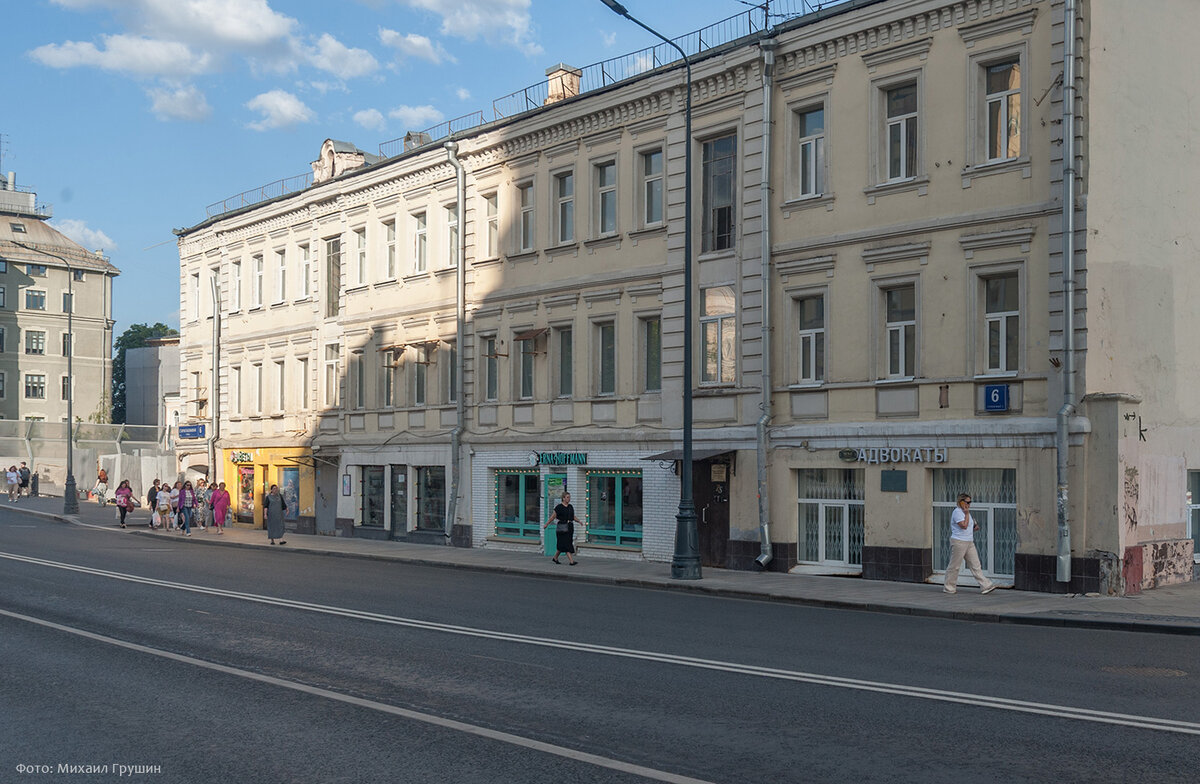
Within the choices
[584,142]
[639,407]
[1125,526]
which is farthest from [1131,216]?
[584,142]

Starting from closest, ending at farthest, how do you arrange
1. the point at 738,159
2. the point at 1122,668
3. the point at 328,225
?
the point at 1122,668
the point at 738,159
the point at 328,225

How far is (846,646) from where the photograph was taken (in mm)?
13609

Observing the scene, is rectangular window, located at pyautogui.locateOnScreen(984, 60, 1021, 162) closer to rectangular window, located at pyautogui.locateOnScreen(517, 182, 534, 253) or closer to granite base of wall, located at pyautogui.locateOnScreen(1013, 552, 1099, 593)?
granite base of wall, located at pyautogui.locateOnScreen(1013, 552, 1099, 593)

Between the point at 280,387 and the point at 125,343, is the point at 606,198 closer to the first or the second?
the point at 280,387

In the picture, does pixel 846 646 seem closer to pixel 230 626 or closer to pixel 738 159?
pixel 230 626

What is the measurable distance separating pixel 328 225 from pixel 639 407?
1611 cm

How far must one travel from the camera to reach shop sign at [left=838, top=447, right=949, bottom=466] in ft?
70.9

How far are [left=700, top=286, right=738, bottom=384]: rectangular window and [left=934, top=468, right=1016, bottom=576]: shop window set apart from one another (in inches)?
221

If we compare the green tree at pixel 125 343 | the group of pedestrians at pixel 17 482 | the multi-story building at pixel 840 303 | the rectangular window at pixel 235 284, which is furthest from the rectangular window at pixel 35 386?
the multi-story building at pixel 840 303

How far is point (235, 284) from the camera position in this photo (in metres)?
45.0

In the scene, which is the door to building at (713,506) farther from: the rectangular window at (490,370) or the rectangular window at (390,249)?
the rectangular window at (390,249)

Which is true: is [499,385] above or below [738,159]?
below

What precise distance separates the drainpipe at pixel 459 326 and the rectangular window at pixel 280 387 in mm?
10607

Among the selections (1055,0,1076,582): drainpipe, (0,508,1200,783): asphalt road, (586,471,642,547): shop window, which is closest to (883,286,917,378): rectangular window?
(1055,0,1076,582): drainpipe
